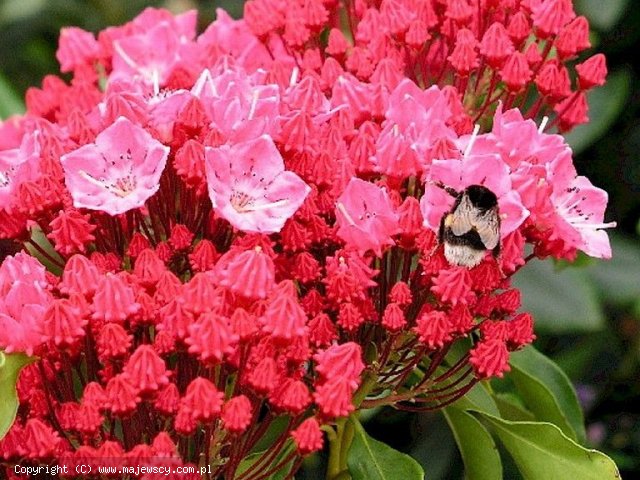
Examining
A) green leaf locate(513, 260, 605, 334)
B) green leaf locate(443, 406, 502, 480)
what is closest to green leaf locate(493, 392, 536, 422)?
green leaf locate(443, 406, 502, 480)

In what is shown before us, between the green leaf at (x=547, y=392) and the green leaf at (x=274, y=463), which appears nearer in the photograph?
the green leaf at (x=274, y=463)

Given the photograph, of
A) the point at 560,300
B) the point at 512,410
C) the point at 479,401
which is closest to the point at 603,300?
the point at 560,300

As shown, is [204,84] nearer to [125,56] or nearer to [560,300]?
[125,56]

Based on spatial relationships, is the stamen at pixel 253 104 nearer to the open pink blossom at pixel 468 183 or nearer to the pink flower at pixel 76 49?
the open pink blossom at pixel 468 183

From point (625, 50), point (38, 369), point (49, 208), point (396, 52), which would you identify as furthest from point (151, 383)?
point (625, 50)

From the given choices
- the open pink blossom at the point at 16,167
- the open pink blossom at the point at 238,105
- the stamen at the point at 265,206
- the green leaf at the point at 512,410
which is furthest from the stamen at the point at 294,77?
the green leaf at the point at 512,410

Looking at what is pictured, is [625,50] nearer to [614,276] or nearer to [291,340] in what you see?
[614,276]
